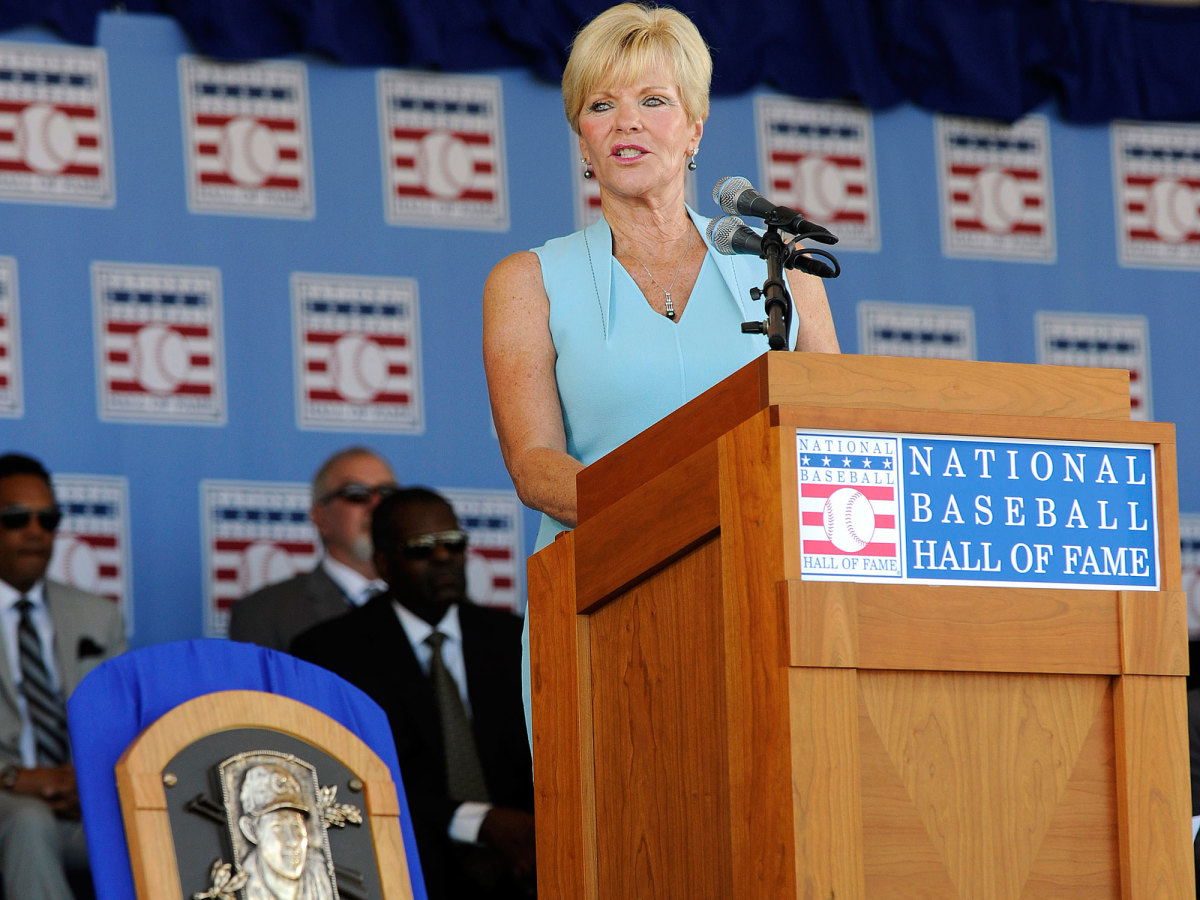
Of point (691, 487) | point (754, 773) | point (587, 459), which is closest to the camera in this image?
point (754, 773)

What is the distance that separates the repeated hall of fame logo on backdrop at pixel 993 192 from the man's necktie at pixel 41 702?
8.65 feet

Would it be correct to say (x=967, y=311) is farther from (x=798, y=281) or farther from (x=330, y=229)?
(x=798, y=281)

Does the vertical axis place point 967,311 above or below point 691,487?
above

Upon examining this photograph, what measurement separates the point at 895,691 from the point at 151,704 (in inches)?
58.1

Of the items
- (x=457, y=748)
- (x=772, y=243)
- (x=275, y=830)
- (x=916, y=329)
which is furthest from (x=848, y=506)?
(x=916, y=329)

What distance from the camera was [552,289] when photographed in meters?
2.38

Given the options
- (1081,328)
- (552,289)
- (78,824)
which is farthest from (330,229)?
(552,289)

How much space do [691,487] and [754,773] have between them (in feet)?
0.92

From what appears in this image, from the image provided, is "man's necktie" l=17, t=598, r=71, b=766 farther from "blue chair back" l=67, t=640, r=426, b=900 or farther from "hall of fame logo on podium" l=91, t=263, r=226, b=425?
"blue chair back" l=67, t=640, r=426, b=900

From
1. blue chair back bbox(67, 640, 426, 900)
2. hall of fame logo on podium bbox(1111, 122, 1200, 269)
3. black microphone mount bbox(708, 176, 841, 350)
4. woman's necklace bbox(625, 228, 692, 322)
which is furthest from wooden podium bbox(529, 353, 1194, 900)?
hall of fame logo on podium bbox(1111, 122, 1200, 269)

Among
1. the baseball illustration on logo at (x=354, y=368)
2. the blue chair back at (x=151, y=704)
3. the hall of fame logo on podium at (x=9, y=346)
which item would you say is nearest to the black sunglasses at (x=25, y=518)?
the hall of fame logo on podium at (x=9, y=346)

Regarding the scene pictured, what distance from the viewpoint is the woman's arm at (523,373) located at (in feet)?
7.39

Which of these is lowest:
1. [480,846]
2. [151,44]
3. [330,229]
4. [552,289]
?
[480,846]

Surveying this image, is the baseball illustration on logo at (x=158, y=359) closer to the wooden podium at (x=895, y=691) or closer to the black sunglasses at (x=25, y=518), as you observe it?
the black sunglasses at (x=25, y=518)
